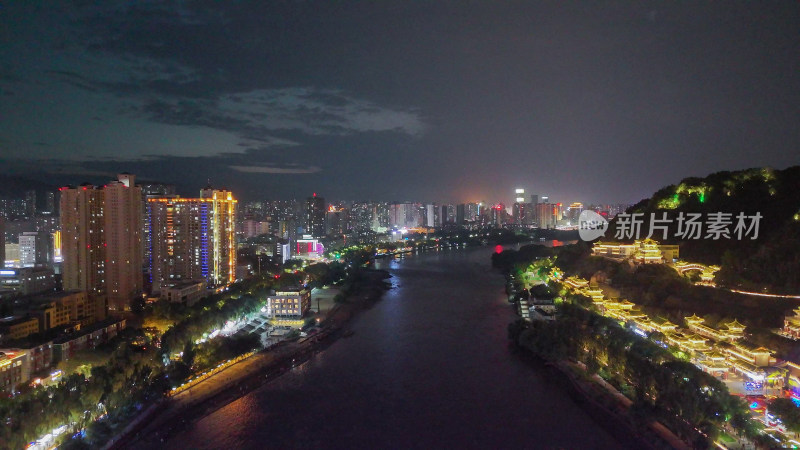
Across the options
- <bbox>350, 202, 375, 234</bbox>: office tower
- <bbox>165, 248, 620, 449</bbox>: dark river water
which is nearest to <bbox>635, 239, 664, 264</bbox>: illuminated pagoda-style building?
<bbox>165, 248, 620, 449</bbox>: dark river water

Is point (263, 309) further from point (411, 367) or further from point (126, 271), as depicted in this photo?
point (411, 367)

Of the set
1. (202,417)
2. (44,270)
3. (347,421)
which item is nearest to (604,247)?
(347,421)

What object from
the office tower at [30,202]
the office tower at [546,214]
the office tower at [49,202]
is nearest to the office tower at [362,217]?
the office tower at [546,214]

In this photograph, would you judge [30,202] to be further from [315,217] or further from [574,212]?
[574,212]

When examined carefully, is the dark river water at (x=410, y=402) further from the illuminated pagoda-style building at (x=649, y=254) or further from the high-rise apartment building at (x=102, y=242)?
the high-rise apartment building at (x=102, y=242)

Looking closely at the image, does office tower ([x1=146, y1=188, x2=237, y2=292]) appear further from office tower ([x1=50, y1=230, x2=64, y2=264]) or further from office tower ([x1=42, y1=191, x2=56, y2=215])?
office tower ([x1=42, y1=191, x2=56, y2=215])

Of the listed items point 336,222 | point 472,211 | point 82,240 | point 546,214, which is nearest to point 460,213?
point 472,211
